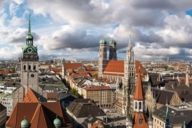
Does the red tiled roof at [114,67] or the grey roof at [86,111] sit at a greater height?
the red tiled roof at [114,67]

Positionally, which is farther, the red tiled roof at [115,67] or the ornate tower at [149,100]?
the red tiled roof at [115,67]

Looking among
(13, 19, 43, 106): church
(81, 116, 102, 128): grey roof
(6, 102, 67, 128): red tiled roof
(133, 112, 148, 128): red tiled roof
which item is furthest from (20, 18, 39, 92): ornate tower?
(133, 112, 148, 128): red tiled roof

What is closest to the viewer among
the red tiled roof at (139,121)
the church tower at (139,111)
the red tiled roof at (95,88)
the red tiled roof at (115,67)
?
the red tiled roof at (139,121)

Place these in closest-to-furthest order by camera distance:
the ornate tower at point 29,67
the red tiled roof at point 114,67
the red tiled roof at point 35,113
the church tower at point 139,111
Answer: the red tiled roof at point 35,113, the church tower at point 139,111, the ornate tower at point 29,67, the red tiled roof at point 114,67

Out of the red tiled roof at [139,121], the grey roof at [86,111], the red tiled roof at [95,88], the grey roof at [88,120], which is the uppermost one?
the red tiled roof at [139,121]

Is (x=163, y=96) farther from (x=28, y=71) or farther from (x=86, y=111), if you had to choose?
(x=28, y=71)

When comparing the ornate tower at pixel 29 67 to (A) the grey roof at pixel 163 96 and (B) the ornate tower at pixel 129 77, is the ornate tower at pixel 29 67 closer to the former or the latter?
(A) the grey roof at pixel 163 96

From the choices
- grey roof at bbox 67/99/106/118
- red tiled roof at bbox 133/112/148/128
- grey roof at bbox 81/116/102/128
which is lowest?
grey roof at bbox 81/116/102/128

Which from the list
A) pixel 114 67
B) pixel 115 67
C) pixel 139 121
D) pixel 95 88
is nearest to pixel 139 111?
pixel 139 121

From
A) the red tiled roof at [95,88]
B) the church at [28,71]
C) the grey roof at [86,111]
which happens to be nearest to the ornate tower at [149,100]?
the grey roof at [86,111]

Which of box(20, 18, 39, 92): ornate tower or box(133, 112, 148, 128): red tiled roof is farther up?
box(20, 18, 39, 92): ornate tower

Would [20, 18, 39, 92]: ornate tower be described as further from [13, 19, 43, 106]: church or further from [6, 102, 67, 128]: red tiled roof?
[6, 102, 67, 128]: red tiled roof

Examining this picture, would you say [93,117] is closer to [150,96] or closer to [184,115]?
[184,115]

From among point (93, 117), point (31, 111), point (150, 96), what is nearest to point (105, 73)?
point (150, 96)
